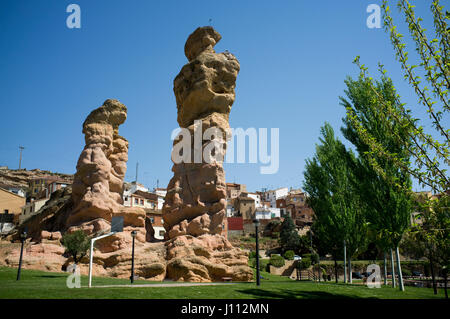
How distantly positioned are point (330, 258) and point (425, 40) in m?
47.1

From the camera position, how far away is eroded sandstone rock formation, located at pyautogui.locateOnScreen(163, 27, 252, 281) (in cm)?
2408

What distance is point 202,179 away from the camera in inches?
1094

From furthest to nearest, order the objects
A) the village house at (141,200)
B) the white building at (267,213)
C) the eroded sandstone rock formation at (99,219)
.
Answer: the white building at (267,213) → the village house at (141,200) → the eroded sandstone rock formation at (99,219)

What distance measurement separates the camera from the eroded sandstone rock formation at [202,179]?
24078 mm

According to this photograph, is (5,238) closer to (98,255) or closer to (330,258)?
(98,255)

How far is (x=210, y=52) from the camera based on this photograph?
3059cm

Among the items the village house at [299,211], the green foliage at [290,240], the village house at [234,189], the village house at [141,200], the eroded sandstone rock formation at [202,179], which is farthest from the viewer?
the village house at [234,189]

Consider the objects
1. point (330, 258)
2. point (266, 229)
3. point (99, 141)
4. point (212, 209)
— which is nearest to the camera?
point (212, 209)

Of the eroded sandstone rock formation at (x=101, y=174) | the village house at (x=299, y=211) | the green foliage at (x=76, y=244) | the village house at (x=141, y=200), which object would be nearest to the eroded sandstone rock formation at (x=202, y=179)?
the eroded sandstone rock formation at (x=101, y=174)

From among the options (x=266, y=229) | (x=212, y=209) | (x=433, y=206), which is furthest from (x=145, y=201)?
(x=433, y=206)

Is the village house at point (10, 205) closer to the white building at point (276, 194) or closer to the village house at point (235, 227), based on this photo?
the village house at point (235, 227)

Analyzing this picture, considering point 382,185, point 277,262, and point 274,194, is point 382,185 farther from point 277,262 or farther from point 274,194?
point 274,194

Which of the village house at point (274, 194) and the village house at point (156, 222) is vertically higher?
the village house at point (274, 194)

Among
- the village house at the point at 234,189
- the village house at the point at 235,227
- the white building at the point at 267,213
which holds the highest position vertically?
the village house at the point at 234,189
